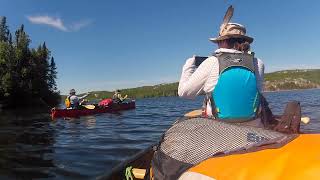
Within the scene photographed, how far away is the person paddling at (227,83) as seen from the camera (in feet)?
15.1

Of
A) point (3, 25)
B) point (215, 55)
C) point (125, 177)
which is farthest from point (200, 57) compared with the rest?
point (3, 25)

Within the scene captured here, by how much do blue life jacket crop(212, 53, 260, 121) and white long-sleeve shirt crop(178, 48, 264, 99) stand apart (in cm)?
8

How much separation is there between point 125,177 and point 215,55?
8.92 ft

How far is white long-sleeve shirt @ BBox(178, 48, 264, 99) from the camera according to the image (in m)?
4.68

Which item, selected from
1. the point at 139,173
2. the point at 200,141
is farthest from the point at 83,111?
the point at 200,141

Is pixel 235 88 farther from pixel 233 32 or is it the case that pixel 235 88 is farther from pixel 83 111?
pixel 83 111

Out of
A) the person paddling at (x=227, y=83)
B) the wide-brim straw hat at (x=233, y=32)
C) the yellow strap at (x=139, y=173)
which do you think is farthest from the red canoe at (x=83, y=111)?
the person paddling at (x=227, y=83)

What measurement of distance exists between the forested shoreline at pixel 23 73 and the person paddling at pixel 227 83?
2450 inches

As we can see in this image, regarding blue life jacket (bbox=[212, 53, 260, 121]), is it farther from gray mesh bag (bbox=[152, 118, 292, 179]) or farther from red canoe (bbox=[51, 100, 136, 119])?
red canoe (bbox=[51, 100, 136, 119])

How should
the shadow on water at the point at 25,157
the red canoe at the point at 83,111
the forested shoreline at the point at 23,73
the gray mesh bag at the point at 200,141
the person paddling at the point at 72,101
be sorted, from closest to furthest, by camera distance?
the gray mesh bag at the point at 200,141, the shadow on water at the point at 25,157, the red canoe at the point at 83,111, the person paddling at the point at 72,101, the forested shoreline at the point at 23,73

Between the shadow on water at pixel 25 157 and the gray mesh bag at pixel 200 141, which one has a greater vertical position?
the gray mesh bag at pixel 200 141

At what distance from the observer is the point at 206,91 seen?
4.81 metres

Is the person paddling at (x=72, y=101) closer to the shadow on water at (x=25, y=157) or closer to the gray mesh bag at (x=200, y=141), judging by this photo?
the shadow on water at (x=25, y=157)

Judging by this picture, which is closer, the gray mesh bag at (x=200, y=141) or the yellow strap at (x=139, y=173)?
the gray mesh bag at (x=200, y=141)
